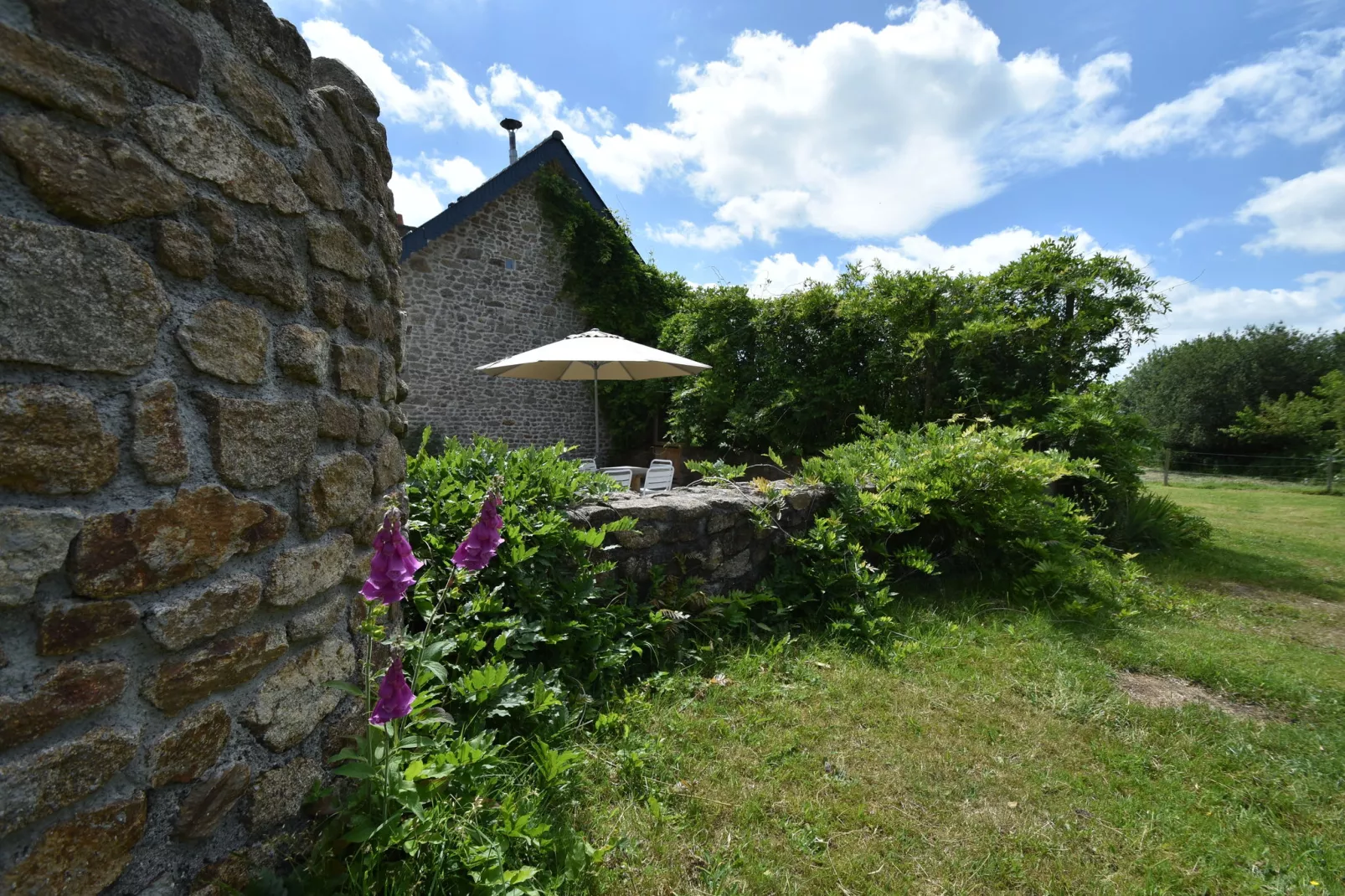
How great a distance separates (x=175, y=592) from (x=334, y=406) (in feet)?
1.86

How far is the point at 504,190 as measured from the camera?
35.1 feet

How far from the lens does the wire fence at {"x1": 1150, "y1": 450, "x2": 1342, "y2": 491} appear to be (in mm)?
16656

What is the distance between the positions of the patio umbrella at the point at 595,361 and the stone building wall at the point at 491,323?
9.90 ft

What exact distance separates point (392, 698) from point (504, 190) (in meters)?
10.8

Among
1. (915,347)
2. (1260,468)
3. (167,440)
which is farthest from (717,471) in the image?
(1260,468)

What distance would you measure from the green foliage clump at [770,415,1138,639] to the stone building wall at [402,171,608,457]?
6749 mm

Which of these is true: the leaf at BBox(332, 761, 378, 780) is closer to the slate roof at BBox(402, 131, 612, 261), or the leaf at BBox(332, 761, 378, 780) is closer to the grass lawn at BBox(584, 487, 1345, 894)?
the grass lawn at BBox(584, 487, 1345, 894)

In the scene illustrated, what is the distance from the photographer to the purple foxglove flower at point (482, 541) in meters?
1.81

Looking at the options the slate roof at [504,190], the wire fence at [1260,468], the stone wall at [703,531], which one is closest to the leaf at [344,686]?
the stone wall at [703,531]

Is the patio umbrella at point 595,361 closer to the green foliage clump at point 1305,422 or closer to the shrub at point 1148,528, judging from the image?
the shrub at point 1148,528

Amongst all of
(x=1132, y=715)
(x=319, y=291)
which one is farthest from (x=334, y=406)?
(x=1132, y=715)

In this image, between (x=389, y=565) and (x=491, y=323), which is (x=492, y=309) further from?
(x=389, y=565)

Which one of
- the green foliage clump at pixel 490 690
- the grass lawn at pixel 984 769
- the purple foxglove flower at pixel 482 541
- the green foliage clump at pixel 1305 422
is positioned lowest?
the grass lawn at pixel 984 769

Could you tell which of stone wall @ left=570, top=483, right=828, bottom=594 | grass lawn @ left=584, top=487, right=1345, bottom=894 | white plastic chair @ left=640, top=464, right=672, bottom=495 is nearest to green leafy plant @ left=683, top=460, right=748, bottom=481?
stone wall @ left=570, top=483, right=828, bottom=594
